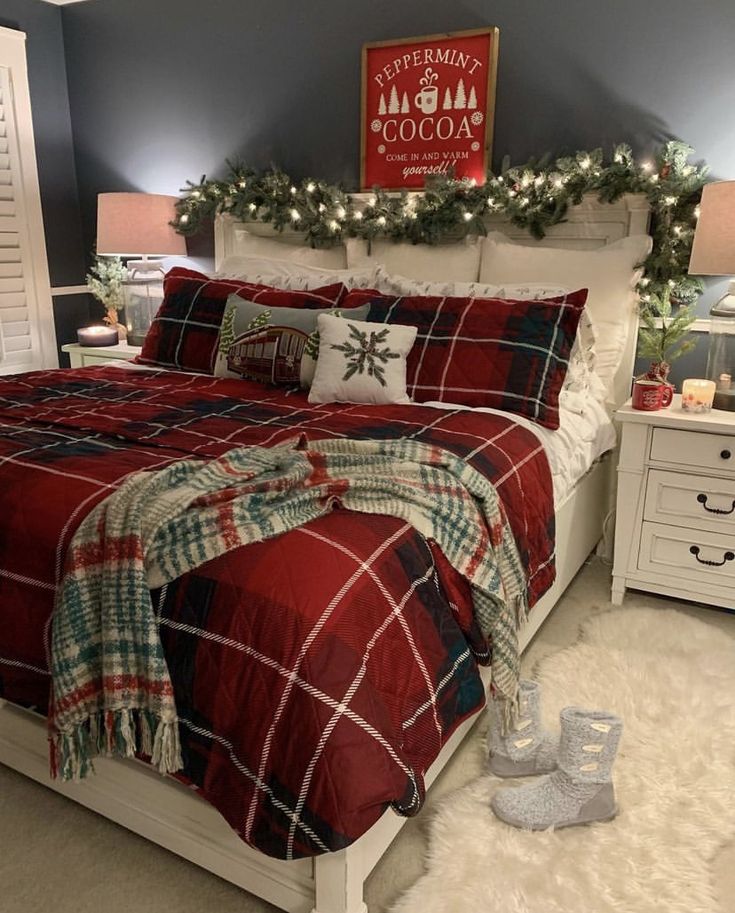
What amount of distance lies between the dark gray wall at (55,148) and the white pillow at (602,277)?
2.68 metres

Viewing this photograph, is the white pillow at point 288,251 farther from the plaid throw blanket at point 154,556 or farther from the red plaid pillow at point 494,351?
the plaid throw blanket at point 154,556

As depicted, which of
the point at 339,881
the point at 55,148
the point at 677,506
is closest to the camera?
the point at 339,881

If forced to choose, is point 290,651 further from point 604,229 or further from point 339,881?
point 604,229

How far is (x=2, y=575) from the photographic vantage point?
4.80ft

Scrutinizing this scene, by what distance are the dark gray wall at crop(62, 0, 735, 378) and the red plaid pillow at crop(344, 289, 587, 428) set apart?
839 millimetres

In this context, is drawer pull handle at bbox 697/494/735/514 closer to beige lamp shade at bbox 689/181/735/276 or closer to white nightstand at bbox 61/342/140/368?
beige lamp shade at bbox 689/181/735/276

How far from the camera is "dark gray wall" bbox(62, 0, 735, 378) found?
8.66ft

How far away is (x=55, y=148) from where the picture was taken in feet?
13.3

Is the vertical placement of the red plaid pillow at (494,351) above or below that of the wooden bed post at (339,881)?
above

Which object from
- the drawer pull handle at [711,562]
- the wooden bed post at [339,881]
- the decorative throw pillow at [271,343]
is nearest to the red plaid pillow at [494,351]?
the decorative throw pillow at [271,343]

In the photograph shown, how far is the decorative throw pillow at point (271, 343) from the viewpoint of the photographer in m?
2.49

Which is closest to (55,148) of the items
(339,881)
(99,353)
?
(99,353)

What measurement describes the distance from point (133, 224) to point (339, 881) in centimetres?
317

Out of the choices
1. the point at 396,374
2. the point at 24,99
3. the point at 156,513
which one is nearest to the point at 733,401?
the point at 396,374
